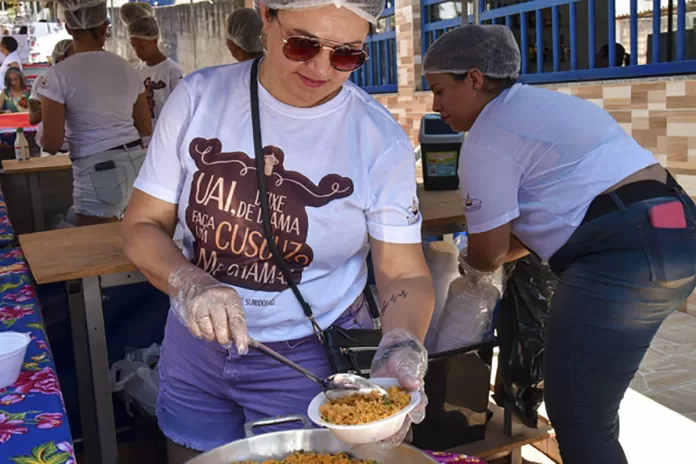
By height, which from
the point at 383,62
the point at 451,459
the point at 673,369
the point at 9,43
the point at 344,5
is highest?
the point at 9,43

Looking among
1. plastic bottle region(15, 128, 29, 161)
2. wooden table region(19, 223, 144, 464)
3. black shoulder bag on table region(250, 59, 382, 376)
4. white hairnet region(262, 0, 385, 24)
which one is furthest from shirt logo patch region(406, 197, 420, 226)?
plastic bottle region(15, 128, 29, 161)

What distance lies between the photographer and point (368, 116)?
1.47m

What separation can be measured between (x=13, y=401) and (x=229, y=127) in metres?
0.63

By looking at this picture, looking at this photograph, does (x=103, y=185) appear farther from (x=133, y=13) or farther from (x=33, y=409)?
(x=33, y=409)

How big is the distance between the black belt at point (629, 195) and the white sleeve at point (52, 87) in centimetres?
271

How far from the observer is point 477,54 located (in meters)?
2.30

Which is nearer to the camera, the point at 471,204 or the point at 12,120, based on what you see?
the point at 471,204

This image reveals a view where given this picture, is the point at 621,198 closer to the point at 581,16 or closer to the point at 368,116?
the point at 368,116

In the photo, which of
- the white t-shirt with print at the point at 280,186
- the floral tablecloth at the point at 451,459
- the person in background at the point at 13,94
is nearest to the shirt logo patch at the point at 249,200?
the white t-shirt with print at the point at 280,186

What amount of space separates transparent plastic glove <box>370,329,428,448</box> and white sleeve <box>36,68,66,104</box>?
284 centimetres

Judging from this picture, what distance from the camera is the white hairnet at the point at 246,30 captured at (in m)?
4.25

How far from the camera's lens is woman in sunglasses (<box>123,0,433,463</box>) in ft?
4.63

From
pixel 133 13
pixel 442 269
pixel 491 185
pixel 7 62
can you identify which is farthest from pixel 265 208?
pixel 7 62

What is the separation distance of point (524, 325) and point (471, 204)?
0.53 m
